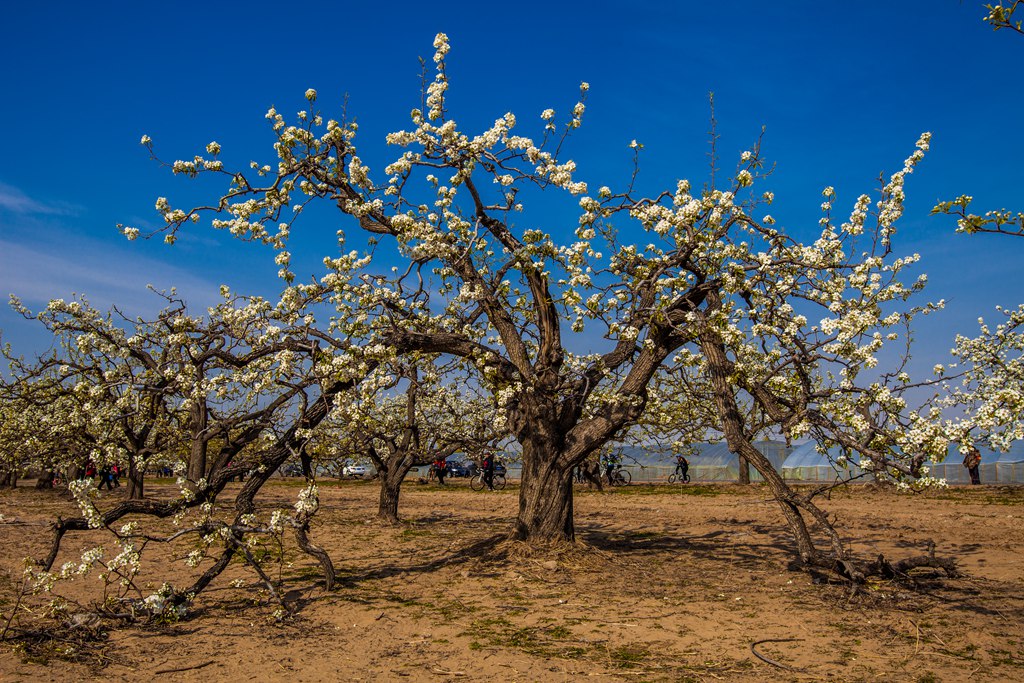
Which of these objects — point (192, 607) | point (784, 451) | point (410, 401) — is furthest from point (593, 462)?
point (784, 451)

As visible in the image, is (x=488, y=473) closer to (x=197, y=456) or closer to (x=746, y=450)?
(x=197, y=456)

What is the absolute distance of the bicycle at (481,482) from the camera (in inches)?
1378

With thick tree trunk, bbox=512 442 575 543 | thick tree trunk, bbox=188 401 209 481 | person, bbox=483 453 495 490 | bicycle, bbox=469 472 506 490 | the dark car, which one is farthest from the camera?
the dark car

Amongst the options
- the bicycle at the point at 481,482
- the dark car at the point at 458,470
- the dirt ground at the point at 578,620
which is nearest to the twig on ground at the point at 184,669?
the dirt ground at the point at 578,620

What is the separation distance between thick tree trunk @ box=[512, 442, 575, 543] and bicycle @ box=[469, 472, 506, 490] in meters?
22.7

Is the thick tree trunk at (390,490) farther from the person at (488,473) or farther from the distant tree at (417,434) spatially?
the person at (488,473)

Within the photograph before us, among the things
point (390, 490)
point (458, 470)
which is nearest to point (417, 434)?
point (390, 490)

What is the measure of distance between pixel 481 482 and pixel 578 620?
27.7 m

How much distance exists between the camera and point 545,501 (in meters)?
11.5

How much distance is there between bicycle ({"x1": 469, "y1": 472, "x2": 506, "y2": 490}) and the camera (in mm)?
35003

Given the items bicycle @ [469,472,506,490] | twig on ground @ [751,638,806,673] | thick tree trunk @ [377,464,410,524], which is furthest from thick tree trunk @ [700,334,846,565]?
bicycle @ [469,472,506,490]

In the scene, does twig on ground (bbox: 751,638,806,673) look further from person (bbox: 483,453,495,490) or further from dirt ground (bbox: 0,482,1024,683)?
person (bbox: 483,453,495,490)

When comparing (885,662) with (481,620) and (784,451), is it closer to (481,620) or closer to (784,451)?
(481,620)

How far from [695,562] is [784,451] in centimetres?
4323
